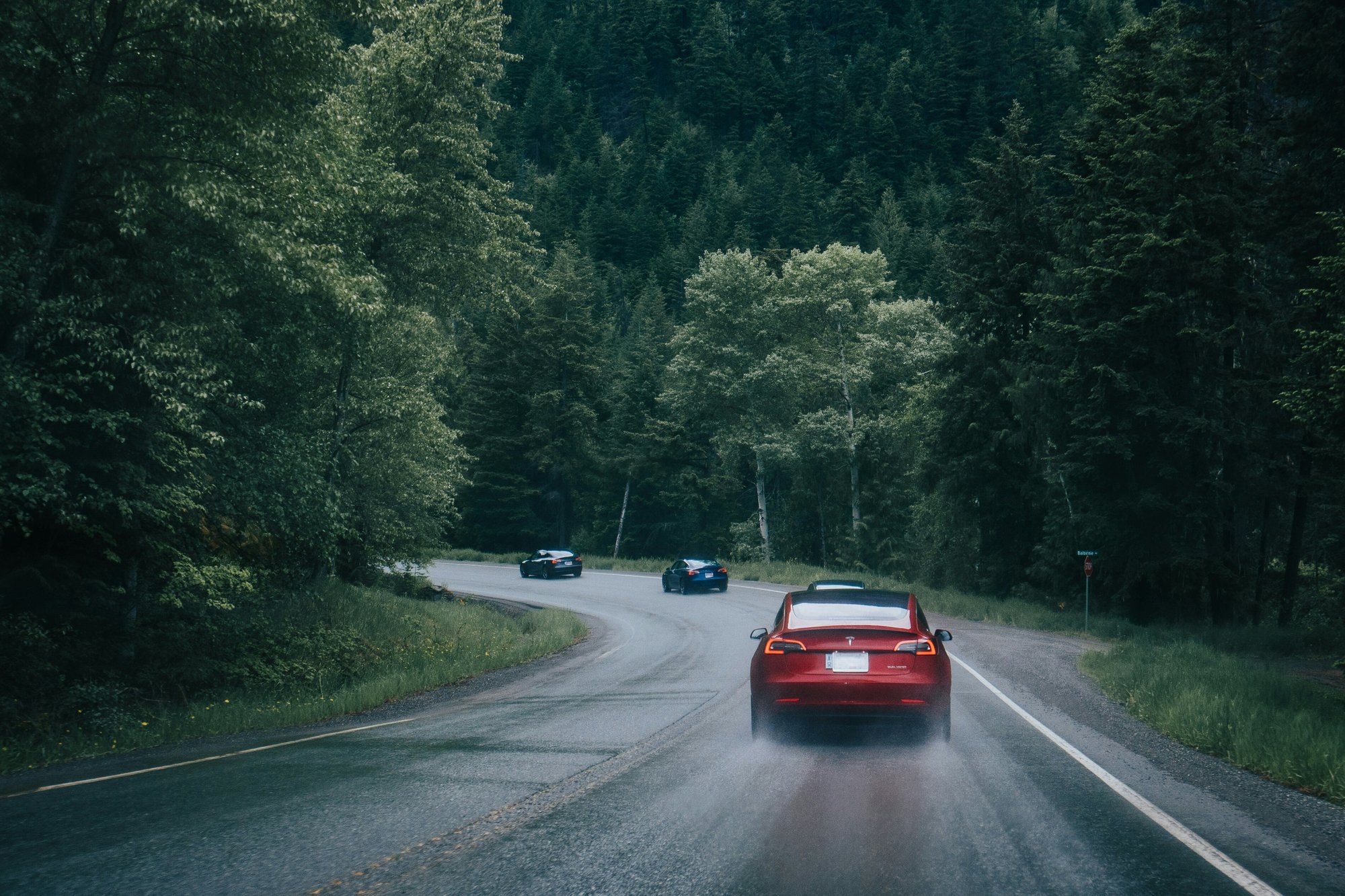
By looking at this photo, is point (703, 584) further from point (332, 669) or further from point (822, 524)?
point (332, 669)

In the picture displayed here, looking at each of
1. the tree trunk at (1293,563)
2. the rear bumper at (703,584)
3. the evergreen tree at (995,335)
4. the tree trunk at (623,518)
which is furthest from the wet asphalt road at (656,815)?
the tree trunk at (623,518)

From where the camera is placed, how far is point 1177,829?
6.30 meters

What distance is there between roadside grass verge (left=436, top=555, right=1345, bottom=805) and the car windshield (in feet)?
11.0

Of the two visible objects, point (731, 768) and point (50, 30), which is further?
point (50, 30)

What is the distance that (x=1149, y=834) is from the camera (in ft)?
20.1

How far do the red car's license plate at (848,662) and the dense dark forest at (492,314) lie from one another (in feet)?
25.4

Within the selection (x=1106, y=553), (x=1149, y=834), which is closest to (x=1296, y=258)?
(x=1106, y=553)

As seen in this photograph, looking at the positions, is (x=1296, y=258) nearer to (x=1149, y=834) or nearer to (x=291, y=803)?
(x=1149, y=834)

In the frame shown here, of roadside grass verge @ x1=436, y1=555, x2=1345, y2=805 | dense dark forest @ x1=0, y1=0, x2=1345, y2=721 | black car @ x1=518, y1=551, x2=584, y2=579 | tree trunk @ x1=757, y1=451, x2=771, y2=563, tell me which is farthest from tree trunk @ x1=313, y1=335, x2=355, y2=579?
tree trunk @ x1=757, y1=451, x2=771, y2=563

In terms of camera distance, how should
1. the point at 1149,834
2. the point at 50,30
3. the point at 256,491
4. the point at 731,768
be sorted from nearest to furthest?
the point at 1149,834 → the point at 731,768 → the point at 50,30 → the point at 256,491

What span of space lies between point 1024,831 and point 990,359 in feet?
95.6

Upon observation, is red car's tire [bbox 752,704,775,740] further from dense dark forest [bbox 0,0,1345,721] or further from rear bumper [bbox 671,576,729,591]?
rear bumper [bbox 671,576,729,591]

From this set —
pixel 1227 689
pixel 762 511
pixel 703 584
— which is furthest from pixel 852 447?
pixel 1227 689

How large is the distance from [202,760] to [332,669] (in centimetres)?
715
